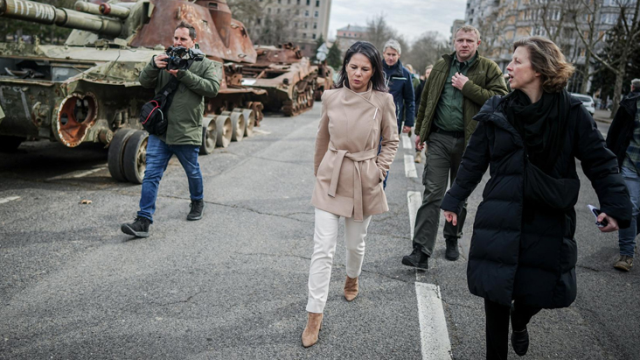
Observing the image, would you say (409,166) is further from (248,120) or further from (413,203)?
(248,120)

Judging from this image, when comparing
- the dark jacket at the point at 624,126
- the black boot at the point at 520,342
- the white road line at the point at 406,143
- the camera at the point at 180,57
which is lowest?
the white road line at the point at 406,143

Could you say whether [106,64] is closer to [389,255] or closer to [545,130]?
[389,255]

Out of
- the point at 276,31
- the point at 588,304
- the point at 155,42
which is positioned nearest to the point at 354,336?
the point at 588,304

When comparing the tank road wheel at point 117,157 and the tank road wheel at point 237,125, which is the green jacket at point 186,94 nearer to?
the tank road wheel at point 117,157

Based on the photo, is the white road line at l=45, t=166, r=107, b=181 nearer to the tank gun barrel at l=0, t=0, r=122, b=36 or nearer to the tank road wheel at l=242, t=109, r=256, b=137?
the tank gun barrel at l=0, t=0, r=122, b=36

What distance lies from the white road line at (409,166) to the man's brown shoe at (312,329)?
6258 mm

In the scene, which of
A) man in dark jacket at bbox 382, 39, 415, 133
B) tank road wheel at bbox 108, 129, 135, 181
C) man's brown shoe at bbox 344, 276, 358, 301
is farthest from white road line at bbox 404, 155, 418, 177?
man's brown shoe at bbox 344, 276, 358, 301

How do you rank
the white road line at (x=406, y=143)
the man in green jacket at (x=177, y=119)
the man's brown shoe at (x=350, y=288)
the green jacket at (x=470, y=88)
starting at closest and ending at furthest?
1. the man's brown shoe at (x=350, y=288)
2. the green jacket at (x=470, y=88)
3. the man in green jacket at (x=177, y=119)
4. the white road line at (x=406, y=143)

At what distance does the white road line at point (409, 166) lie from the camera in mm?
9339

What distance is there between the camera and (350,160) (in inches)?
133

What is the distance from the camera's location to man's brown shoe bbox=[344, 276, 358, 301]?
3.84m

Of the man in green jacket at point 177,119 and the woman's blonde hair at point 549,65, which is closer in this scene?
the woman's blonde hair at point 549,65

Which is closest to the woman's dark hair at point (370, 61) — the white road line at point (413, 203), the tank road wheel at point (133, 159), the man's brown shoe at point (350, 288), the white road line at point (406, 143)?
the man's brown shoe at point (350, 288)

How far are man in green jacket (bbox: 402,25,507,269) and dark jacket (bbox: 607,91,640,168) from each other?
1585mm
